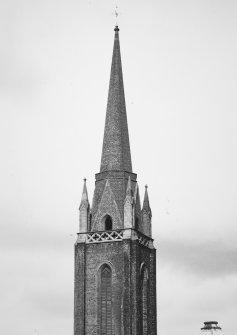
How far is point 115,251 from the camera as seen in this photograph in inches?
2842

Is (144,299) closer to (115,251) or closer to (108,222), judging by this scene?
(115,251)

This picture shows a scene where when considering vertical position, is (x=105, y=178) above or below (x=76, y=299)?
above

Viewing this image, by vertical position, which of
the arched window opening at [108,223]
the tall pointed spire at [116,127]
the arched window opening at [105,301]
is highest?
the tall pointed spire at [116,127]

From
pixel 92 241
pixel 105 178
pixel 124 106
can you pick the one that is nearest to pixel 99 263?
pixel 92 241

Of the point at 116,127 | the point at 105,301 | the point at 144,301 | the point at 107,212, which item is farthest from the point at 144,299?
the point at 116,127

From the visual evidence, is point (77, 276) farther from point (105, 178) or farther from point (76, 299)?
point (105, 178)

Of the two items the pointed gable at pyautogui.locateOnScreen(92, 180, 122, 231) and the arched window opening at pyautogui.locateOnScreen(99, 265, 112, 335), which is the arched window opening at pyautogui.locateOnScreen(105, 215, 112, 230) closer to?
the pointed gable at pyautogui.locateOnScreen(92, 180, 122, 231)

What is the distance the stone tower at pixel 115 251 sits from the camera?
2783 inches

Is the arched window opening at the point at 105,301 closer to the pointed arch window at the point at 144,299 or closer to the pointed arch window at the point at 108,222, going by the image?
the pointed arch window at the point at 144,299

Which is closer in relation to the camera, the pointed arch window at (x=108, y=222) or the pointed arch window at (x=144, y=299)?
the pointed arch window at (x=144, y=299)

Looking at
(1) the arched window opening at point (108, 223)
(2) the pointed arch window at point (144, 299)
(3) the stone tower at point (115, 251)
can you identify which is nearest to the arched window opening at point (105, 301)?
(3) the stone tower at point (115, 251)

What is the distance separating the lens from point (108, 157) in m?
75.8

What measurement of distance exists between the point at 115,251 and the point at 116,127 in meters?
9.97

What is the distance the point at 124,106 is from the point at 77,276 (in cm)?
1418
